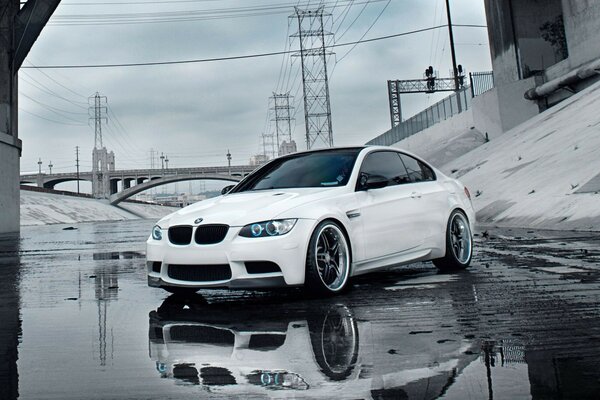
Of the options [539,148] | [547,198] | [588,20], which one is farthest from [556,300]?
[588,20]

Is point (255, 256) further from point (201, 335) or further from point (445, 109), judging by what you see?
point (445, 109)

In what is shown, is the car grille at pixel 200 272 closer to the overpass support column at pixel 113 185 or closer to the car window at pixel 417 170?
the car window at pixel 417 170

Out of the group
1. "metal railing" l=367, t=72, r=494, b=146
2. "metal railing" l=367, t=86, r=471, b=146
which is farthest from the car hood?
"metal railing" l=367, t=86, r=471, b=146

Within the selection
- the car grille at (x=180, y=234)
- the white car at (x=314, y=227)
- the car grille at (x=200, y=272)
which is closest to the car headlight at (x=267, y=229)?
the white car at (x=314, y=227)

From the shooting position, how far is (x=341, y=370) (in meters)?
2.58

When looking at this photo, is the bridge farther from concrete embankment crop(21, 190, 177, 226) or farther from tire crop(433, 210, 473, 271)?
tire crop(433, 210, 473, 271)

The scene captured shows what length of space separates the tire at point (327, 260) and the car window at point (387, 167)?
3.17ft

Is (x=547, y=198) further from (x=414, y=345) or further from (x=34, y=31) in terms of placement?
(x=34, y=31)

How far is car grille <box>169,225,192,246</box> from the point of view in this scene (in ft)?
15.0

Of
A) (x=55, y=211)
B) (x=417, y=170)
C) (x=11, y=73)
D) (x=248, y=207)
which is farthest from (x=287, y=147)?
(x=248, y=207)

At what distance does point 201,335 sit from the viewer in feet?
11.3

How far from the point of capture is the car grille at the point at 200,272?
4.39 m

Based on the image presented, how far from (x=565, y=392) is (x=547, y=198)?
1138 cm

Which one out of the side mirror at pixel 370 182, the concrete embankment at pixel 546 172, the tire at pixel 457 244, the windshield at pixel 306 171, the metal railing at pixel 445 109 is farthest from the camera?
the metal railing at pixel 445 109
